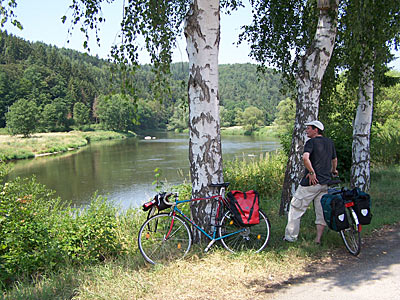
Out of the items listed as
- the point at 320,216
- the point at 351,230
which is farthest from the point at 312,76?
the point at 351,230

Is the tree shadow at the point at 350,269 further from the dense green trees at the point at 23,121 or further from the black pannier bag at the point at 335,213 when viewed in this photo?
the dense green trees at the point at 23,121

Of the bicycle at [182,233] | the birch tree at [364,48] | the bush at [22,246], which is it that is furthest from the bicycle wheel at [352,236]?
the bush at [22,246]

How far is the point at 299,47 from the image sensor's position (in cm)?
805

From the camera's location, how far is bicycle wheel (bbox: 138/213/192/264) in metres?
4.42

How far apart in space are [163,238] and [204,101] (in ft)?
6.01

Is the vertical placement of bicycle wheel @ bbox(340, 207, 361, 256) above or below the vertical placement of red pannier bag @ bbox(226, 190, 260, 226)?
below

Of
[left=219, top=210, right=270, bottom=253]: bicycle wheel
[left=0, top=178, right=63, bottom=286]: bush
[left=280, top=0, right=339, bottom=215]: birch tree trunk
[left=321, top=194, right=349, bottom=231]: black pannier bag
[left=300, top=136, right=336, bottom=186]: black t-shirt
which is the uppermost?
[left=280, top=0, right=339, bottom=215]: birch tree trunk

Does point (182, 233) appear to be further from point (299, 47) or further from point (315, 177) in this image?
point (299, 47)

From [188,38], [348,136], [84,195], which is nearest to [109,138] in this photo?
[84,195]

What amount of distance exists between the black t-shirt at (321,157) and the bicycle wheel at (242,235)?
2.74ft

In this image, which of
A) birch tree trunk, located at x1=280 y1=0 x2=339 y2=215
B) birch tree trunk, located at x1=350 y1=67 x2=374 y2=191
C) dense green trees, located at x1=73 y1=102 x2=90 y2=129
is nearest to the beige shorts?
birch tree trunk, located at x1=280 y1=0 x2=339 y2=215

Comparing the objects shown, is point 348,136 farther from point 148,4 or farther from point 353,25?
point 148,4

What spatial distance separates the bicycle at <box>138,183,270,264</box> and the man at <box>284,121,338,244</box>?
1.37ft

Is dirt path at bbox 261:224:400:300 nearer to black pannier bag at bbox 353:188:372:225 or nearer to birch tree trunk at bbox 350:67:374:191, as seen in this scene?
black pannier bag at bbox 353:188:372:225
